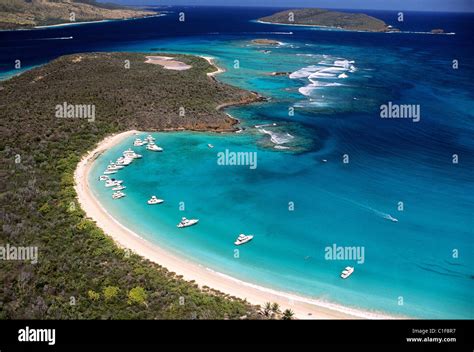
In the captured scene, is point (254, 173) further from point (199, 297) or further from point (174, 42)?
point (174, 42)

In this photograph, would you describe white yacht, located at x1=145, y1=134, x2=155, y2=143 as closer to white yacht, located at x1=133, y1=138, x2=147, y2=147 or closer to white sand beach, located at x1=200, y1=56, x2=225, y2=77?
white yacht, located at x1=133, y1=138, x2=147, y2=147

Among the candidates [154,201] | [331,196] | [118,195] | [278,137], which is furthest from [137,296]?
[278,137]

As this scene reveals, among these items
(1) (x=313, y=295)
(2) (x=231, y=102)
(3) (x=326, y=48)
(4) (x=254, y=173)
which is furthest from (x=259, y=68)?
(1) (x=313, y=295)

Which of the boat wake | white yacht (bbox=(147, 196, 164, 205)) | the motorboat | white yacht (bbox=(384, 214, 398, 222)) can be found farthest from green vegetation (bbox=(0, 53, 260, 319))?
white yacht (bbox=(384, 214, 398, 222))

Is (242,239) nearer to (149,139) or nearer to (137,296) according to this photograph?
(137,296)

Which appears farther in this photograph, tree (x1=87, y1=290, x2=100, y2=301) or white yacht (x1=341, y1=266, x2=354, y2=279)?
white yacht (x1=341, y1=266, x2=354, y2=279)
